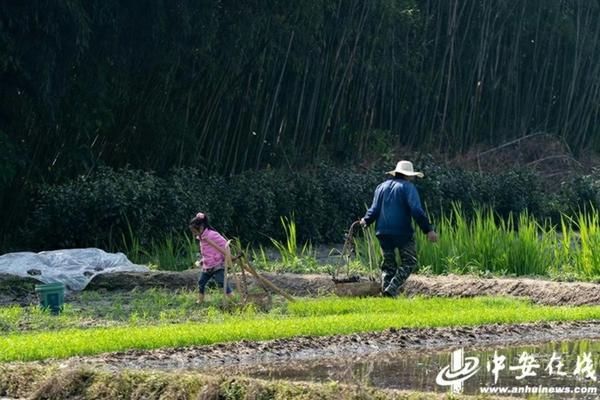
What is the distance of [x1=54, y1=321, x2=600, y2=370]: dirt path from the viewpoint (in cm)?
1015

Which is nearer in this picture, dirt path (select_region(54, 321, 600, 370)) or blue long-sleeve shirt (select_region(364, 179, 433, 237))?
dirt path (select_region(54, 321, 600, 370))

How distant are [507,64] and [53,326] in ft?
89.7

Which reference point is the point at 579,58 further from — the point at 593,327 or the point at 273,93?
the point at 593,327

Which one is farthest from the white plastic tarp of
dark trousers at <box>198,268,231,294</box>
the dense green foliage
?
the dense green foliage

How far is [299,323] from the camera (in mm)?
12148

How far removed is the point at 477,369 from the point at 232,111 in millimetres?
18009

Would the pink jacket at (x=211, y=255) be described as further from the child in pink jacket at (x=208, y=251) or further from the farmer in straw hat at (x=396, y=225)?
the farmer in straw hat at (x=396, y=225)

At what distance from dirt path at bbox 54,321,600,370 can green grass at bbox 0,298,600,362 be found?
0.25 m

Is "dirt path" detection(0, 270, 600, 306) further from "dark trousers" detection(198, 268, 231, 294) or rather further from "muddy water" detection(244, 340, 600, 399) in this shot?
"muddy water" detection(244, 340, 600, 399)

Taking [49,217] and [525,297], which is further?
[49,217]

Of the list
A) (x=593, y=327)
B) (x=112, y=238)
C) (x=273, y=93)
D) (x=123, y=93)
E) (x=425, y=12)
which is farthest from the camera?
(x=425, y=12)

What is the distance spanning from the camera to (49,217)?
71.3ft

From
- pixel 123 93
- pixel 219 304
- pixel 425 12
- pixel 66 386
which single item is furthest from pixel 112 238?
pixel 425 12

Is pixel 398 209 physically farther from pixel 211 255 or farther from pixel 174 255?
pixel 174 255
